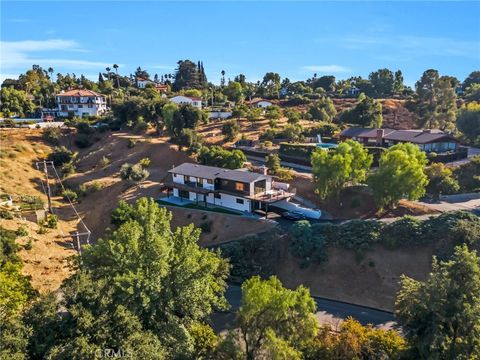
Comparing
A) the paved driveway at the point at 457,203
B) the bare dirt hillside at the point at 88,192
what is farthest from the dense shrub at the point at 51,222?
the paved driveway at the point at 457,203

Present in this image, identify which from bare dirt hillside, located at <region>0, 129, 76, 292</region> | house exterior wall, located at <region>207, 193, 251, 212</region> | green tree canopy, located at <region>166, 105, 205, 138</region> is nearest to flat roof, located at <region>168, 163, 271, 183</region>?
house exterior wall, located at <region>207, 193, 251, 212</region>

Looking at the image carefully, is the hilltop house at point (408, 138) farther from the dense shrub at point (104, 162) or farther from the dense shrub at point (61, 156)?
the dense shrub at point (61, 156)

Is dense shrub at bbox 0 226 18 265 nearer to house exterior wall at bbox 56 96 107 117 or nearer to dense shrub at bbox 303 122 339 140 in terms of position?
dense shrub at bbox 303 122 339 140

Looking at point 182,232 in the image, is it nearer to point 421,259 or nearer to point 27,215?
point 421,259

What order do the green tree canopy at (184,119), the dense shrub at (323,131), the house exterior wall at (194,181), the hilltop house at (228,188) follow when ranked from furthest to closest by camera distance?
1. the dense shrub at (323,131)
2. the green tree canopy at (184,119)
3. the house exterior wall at (194,181)
4. the hilltop house at (228,188)

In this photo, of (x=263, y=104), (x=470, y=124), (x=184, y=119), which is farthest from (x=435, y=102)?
(x=184, y=119)

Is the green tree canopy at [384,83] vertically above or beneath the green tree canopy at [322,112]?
above

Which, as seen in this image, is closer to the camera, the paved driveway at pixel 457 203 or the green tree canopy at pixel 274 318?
the green tree canopy at pixel 274 318

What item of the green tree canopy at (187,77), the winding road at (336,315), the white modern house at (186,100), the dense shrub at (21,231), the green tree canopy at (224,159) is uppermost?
the green tree canopy at (187,77)
